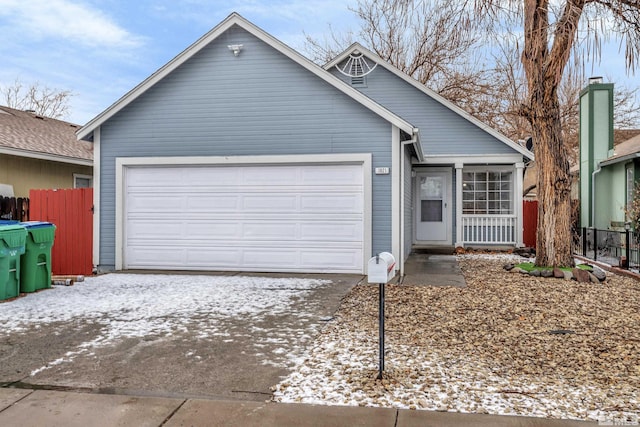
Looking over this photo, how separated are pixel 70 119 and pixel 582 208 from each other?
30.5 metres

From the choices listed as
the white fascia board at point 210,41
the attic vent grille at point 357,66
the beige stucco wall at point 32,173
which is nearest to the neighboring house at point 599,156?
the attic vent grille at point 357,66

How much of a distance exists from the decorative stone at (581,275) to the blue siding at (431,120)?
5772 mm

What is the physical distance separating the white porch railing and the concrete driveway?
24.3ft

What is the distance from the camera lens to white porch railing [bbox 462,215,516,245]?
1470 centimetres

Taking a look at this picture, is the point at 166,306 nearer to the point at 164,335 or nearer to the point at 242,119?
the point at 164,335

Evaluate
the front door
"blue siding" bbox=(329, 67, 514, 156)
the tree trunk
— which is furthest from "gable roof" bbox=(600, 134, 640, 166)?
the front door

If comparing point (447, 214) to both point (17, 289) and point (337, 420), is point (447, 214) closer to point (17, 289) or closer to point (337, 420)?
point (17, 289)

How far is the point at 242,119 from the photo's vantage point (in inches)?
395

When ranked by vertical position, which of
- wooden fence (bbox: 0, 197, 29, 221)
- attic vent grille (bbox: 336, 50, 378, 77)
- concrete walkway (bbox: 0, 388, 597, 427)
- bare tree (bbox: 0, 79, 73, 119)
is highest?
bare tree (bbox: 0, 79, 73, 119)

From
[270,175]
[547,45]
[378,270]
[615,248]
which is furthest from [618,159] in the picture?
[378,270]

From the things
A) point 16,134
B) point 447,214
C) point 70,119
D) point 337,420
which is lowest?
point 337,420

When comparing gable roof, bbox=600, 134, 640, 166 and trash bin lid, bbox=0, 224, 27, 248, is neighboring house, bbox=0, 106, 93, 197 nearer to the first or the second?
trash bin lid, bbox=0, 224, 27, 248

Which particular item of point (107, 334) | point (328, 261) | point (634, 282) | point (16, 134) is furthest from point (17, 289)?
point (634, 282)

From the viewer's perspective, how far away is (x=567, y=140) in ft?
90.2
